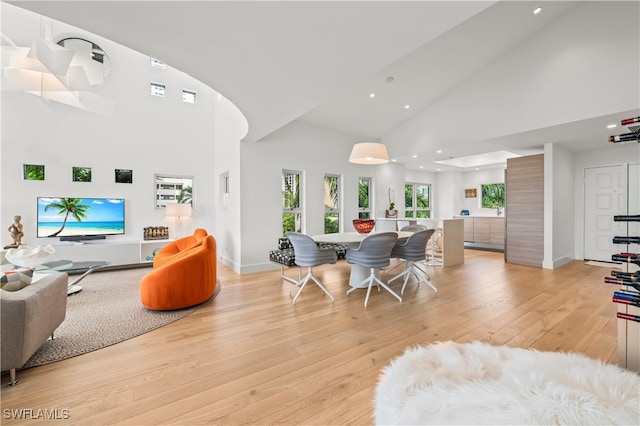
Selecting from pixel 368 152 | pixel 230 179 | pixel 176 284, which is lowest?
pixel 176 284

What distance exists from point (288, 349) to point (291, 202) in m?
3.62

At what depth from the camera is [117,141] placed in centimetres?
532

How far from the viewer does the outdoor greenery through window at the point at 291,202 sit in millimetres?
5383

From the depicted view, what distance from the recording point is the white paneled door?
514 centimetres

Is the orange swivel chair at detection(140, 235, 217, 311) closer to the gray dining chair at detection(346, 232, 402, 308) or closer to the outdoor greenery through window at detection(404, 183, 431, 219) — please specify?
the gray dining chair at detection(346, 232, 402, 308)

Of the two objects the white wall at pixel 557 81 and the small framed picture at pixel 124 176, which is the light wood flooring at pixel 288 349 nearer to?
the white wall at pixel 557 81

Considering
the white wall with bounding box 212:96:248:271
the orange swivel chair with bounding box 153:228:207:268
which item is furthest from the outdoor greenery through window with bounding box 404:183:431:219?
the orange swivel chair with bounding box 153:228:207:268

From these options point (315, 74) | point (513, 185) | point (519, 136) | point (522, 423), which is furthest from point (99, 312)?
point (513, 185)

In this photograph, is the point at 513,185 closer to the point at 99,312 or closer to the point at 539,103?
the point at 539,103

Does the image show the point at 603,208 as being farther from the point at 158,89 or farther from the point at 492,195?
the point at 158,89

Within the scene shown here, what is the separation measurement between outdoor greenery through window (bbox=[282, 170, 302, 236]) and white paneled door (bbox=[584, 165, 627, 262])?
6100 mm

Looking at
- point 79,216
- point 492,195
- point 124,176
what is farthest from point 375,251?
point 492,195

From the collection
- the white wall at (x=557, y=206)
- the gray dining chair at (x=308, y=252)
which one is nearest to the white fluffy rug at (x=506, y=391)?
the gray dining chair at (x=308, y=252)

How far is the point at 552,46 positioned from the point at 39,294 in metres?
6.81
